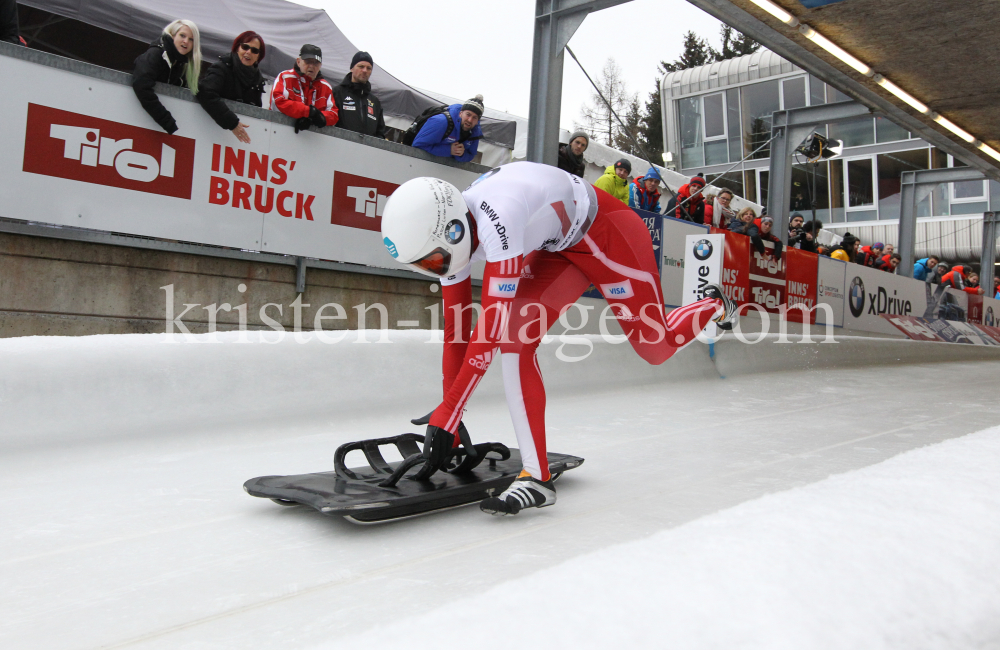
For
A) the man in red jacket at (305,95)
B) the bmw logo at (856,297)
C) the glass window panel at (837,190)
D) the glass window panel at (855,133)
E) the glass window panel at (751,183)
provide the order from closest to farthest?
1. the man in red jacket at (305,95)
2. the bmw logo at (856,297)
3. the glass window panel at (855,133)
4. the glass window panel at (837,190)
5. the glass window panel at (751,183)

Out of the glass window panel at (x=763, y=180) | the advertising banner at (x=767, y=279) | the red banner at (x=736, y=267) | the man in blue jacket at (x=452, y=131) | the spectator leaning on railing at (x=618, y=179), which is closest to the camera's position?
the man in blue jacket at (x=452, y=131)

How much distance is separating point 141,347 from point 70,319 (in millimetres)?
1083

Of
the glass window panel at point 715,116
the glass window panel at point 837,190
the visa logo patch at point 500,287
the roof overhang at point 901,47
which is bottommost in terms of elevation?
the visa logo patch at point 500,287

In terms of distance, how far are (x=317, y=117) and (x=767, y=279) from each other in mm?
5264

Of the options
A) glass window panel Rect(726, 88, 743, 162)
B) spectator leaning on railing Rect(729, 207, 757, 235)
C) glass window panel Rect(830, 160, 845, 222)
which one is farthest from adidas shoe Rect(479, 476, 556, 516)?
glass window panel Rect(830, 160, 845, 222)

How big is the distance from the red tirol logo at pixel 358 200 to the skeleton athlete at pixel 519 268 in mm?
2506

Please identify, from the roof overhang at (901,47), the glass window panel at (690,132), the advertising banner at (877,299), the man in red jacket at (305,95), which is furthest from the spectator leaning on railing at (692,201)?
the glass window panel at (690,132)

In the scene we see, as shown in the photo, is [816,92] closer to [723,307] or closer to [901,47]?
[901,47]

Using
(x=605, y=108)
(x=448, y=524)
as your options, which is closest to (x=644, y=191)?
(x=448, y=524)

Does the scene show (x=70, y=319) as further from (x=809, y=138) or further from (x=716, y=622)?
(x=809, y=138)

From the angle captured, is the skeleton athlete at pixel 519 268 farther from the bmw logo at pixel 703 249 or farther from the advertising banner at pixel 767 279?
the advertising banner at pixel 767 279

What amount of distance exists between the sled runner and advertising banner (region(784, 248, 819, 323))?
21.3 ft

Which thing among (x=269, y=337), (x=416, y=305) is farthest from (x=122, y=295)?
(x=416, y=305)

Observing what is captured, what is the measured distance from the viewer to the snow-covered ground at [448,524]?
0.99 m
